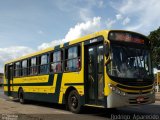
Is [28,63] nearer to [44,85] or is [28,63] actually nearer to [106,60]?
[44,85]

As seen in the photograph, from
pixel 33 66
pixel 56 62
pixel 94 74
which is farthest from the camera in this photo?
pixel 33 66

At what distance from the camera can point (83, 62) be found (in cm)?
1385

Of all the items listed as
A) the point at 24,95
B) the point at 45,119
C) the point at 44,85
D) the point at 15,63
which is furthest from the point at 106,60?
the point at 15,63

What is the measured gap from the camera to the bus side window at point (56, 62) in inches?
630

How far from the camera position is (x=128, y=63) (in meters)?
12.4

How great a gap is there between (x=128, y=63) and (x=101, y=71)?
1.04m

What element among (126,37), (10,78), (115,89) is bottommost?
(115,89)

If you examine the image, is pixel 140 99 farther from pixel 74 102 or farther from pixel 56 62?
pixel 56 62

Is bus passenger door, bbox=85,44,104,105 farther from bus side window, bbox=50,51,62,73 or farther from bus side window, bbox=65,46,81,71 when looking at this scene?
bus side window, bbox=50,51,62,73

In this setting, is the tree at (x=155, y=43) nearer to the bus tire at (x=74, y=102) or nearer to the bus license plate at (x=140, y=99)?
the bus tire at (x=74, y=102)

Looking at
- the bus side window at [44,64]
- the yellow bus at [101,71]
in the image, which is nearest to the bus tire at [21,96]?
the bus side window at [44,64]

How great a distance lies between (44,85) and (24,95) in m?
3.60

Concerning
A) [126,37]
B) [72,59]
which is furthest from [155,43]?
[126,37]

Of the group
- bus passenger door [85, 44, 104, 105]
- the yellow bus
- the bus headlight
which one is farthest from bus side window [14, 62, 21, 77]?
the bus headlight
